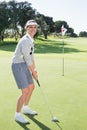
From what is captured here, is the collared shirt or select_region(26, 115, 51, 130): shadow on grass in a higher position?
the collared shirt

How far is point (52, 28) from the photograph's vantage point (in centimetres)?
12300

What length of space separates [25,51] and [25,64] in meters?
0.41

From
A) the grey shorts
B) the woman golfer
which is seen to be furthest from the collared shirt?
the grey shorts

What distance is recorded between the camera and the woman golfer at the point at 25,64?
7031 millimetres

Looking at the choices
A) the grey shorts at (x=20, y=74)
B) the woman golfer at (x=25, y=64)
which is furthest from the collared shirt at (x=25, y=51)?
the grey shorts at (x=20, y=74)

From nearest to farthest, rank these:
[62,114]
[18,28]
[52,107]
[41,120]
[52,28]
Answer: [41,120]
[62,114]
[52,107]
[18,28]
[52,28]

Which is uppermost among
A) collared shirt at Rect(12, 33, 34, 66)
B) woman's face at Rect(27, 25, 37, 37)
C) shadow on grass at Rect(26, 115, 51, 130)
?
woman's face at Rect(27, 25, 37, 37)

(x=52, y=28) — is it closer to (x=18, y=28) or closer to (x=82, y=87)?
(x=18, y=28)

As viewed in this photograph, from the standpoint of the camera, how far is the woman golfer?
23.1 feet

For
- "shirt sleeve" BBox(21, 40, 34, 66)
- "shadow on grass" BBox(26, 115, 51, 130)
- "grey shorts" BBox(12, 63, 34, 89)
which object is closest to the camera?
"shadow on grass" BBox(26, 115, 51, 130)

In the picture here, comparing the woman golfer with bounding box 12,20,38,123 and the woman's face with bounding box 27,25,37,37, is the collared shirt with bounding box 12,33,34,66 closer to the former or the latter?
the woman golfer with bounding box 12,20,38,123

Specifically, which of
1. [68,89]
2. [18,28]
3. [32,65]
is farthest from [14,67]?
[18,28]

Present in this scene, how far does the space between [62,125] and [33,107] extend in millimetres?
1617

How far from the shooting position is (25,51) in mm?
6988
